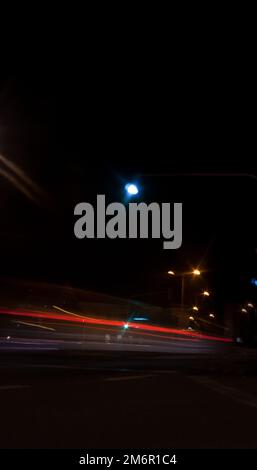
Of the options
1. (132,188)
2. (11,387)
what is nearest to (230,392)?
(11,387)

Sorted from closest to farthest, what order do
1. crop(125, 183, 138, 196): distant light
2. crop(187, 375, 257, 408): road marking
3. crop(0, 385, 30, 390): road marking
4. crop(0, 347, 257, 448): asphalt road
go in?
crop(0, 347, 257, 448): asphalt road < crop(187, 375, 257, 408): road marking < crop(0, 385, 30, 390): road marking < crop(125, 183, 138, 196): distant light

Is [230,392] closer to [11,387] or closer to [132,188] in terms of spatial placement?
[11,387]

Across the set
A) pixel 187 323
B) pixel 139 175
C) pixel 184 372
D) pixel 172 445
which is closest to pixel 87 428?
pixel 172 445

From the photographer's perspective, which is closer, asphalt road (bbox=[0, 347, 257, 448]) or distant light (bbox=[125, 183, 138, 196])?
asphalt road (bbox=[0, 347, 257, 448])

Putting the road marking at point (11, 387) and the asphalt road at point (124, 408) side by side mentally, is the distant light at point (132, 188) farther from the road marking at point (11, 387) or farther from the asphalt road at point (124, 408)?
Answer: the road marking at point (11, 387)

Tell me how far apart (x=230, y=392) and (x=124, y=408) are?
12.6 feet

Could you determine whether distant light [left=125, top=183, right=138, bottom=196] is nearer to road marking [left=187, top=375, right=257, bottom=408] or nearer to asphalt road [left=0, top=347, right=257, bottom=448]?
asphalt road [left=0, top=347, right=257, bottom=448]

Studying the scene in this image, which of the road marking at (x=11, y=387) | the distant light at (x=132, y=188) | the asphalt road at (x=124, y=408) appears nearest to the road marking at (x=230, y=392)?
the asphalt road at (x=124, y=408)

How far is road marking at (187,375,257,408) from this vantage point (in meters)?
13.0

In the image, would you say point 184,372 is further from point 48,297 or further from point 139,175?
point 48,297

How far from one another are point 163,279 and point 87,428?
62.4m

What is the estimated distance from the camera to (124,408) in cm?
1153

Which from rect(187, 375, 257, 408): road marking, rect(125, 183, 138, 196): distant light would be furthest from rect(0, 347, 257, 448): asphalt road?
rect(125, 183, 138, 196): distant light

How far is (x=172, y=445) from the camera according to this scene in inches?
328
